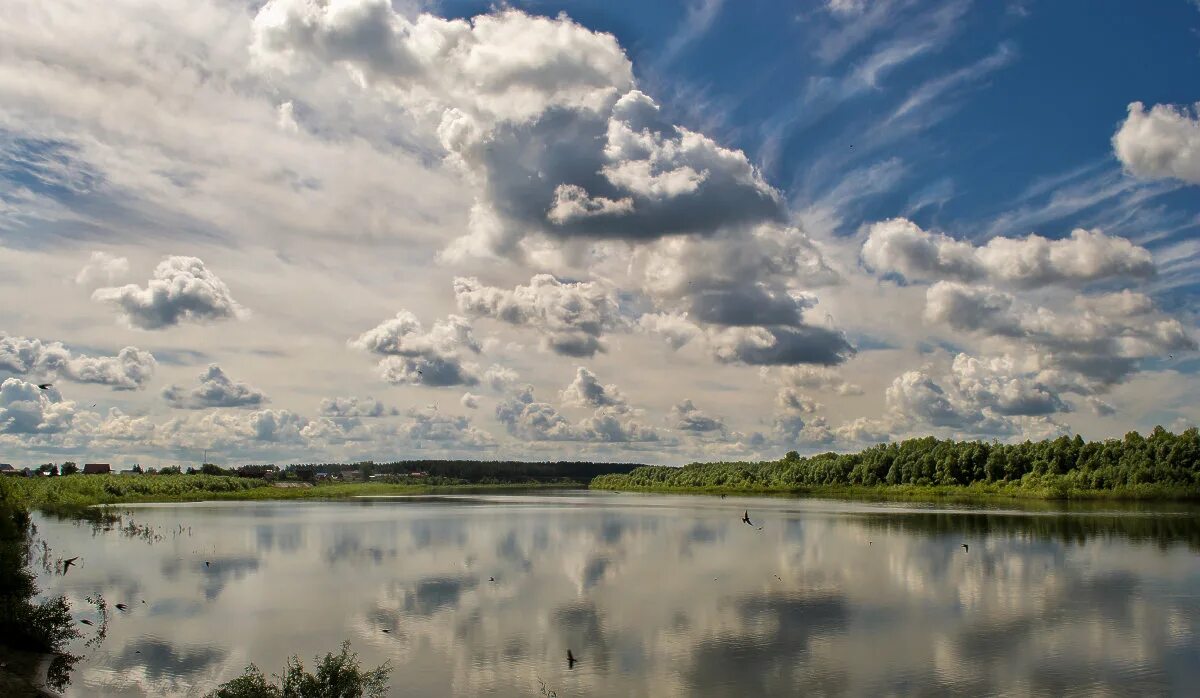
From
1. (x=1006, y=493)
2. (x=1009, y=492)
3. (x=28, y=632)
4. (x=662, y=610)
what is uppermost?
(x=28, y=632)

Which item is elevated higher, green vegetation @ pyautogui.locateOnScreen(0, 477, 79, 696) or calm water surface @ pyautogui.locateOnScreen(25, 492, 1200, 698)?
green vegetation @ pyautogui.locateOnScreen(0, 477, 79, 696)

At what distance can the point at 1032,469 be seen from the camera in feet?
473

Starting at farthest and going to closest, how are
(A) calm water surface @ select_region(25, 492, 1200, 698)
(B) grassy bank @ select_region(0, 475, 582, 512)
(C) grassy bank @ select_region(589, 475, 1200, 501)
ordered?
(C) grassy bank @ select_region(589, 475, 1200, 501)
(B) grassy bank @ select_region(0, 475, 582, 512)
(A) calm water surface @ select_region(25, 492, 1200, 698)

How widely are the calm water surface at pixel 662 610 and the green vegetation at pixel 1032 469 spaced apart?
6509 centimetres

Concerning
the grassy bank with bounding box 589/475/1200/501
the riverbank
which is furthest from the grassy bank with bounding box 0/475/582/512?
the riverbank

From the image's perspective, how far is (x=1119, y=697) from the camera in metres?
24.6

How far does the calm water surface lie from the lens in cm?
2653

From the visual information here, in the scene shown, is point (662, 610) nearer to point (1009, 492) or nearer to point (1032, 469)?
point (1009, 492)

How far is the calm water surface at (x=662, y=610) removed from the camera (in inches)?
1045

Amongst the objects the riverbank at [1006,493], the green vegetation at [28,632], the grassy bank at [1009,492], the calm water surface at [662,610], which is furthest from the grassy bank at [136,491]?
the riverbank at [1006,493]

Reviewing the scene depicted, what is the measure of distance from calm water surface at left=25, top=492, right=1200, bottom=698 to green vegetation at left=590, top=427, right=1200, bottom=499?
6509cm

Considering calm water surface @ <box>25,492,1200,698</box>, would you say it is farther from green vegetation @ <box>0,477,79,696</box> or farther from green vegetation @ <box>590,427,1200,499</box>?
green vegetation @ <box>590,427,1200,499</box>

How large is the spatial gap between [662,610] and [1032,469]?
128956 millimetres

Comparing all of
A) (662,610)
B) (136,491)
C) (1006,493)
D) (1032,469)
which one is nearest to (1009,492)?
(1006,493)
